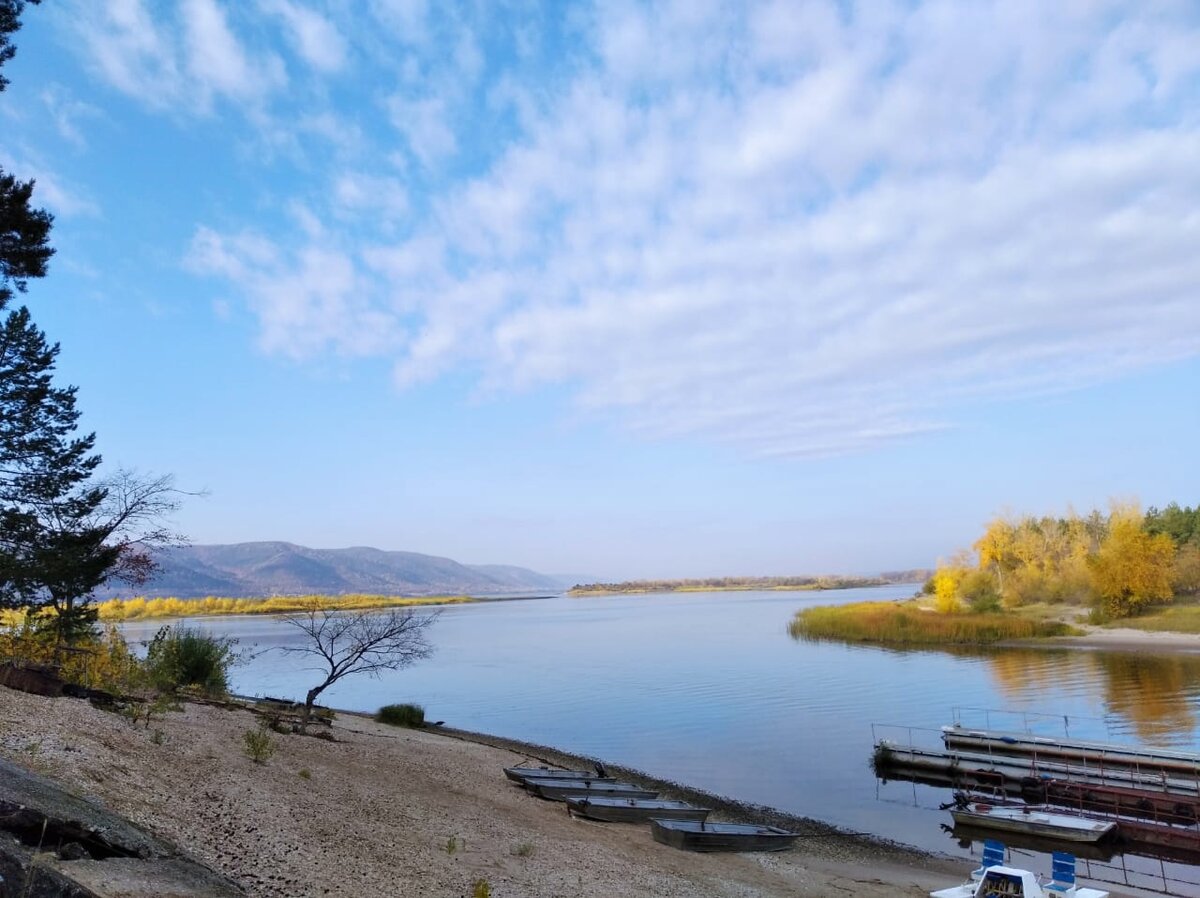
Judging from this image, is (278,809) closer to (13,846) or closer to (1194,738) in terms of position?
(13,846)

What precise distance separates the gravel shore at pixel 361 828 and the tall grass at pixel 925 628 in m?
53.8

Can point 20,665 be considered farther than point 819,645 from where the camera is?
No

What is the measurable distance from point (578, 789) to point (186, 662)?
15188 mm

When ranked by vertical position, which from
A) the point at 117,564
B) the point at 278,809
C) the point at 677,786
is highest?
the point at 117,564

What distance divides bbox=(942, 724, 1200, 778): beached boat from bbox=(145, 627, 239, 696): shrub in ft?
97.3

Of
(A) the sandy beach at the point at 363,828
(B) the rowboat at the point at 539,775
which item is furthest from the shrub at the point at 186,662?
(B) the rowboat at the point at 539,775

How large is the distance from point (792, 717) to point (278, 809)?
104 feet

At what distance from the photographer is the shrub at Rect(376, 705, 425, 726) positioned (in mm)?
36734

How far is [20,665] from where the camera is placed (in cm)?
1570

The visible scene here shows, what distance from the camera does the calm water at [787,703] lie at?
28.1 m

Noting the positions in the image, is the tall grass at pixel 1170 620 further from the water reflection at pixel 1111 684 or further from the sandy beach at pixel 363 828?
the sandy beach at pixel 363 828

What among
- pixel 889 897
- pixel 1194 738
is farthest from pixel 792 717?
pixel 889 897

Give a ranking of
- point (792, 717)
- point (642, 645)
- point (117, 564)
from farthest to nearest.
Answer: point (642, 645) < point (792, 717) < point (117, 564)

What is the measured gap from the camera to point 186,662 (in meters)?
26.4
